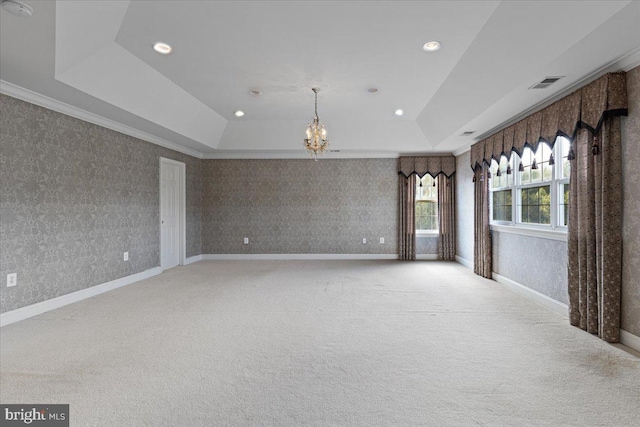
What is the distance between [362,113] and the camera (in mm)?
5617

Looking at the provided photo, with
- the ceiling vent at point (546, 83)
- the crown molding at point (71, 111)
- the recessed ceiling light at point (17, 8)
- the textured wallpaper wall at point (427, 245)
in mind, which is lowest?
the textured wallpaper wall at point (427, 245)

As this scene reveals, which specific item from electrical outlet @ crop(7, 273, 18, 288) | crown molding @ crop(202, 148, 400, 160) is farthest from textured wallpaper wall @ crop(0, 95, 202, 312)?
crown molding @ crop(202, 148, 400, 160)

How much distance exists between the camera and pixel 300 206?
7.36m

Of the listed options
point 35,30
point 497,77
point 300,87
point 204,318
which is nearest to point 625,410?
point 497,77

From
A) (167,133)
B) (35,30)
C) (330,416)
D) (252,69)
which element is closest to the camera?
(330,416)

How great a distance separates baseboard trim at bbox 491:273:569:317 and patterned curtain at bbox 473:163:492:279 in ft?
0.98

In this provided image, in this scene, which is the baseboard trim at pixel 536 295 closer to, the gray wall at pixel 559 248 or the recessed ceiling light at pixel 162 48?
the gray wall at pixel 559 248

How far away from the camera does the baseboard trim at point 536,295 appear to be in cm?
356

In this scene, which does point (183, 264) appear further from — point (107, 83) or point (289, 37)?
point (289, 37)

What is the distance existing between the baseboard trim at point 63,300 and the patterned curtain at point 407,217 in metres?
5.21

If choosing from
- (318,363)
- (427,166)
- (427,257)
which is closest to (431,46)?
(318,363)

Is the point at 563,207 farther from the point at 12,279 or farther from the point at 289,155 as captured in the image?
the point at 12,279

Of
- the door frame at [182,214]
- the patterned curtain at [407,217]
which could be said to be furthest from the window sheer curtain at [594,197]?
the door frame at [182,214]

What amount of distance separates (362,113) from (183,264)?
475 centimetres
